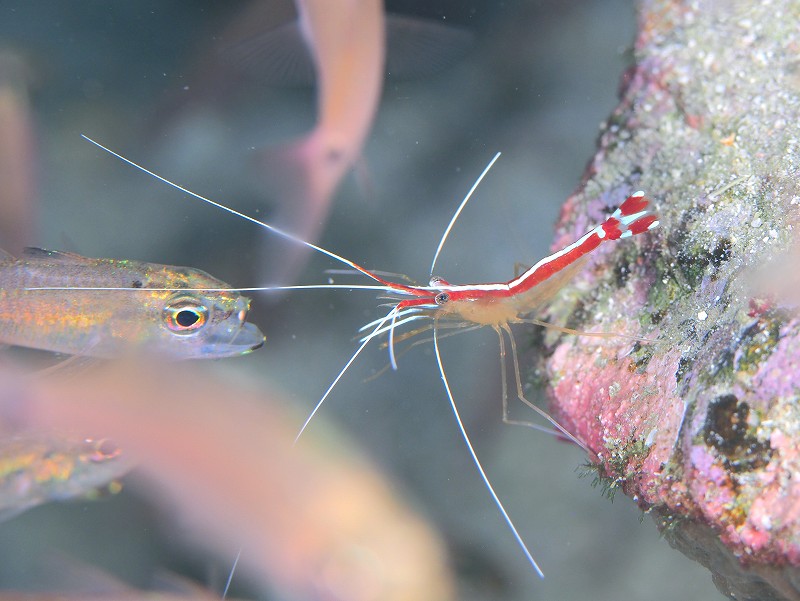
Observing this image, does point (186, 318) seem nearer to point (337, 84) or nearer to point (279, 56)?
point (337, 84)

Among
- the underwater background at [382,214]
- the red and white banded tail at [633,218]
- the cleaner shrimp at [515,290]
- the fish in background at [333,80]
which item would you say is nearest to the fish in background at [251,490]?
the underwater background at [382,214]

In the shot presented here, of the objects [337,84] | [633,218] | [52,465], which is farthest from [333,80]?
[52,465]

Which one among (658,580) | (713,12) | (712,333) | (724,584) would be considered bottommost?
(658,580)

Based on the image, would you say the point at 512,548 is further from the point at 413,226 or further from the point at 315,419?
the point at 413,226

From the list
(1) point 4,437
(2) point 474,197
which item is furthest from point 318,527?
(2) point 474,197

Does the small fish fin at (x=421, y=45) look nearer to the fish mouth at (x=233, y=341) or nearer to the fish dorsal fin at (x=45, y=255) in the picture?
the fish mouth at (x=233, y=341)
